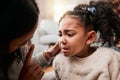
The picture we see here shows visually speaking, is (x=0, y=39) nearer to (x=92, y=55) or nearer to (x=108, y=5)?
(x=92, y=55)

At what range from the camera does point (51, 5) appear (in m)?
4.02

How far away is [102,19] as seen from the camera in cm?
104

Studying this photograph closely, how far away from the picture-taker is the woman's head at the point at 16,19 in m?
0.66

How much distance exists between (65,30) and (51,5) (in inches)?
121

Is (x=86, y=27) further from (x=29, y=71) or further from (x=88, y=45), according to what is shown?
(x=29, y=71)

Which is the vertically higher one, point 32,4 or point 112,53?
point 32,4

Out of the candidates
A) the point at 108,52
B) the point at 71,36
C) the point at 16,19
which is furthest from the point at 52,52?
the point at 16,19

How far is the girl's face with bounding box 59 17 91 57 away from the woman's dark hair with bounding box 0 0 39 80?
0.29 meters

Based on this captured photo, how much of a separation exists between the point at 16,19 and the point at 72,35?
38 cm

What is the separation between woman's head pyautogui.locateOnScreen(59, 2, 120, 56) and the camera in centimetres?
100

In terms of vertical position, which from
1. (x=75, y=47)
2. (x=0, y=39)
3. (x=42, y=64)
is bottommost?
(x=42, y=64)

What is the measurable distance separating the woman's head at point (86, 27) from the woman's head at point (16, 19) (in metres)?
0.30

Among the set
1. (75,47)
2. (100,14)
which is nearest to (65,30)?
(75,47)

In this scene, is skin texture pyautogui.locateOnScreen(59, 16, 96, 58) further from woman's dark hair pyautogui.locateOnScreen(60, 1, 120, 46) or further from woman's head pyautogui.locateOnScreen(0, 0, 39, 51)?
woman's head pyautogui.locateOnScreen(0, 0, 39, 51)
